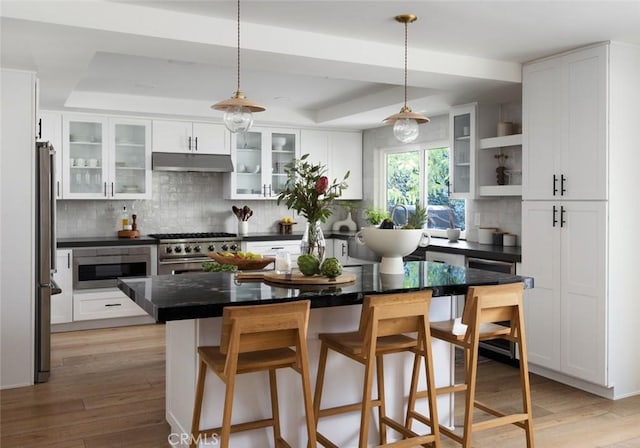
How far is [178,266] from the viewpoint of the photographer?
254 inches

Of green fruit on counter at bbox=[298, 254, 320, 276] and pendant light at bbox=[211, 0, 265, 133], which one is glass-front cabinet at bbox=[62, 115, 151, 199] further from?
green fruit on counter at bbox=[298, 254, 320, 276]

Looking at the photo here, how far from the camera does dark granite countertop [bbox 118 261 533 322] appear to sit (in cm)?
243

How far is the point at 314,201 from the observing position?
10.2ft

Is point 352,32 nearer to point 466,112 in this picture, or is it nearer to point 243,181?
point 466,112

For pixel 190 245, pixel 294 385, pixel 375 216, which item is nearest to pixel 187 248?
pixel 190 245

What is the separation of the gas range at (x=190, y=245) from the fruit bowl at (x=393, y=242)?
11.6 ft

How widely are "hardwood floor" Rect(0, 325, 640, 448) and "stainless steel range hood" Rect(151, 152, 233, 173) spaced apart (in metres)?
2.31

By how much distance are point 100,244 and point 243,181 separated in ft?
6.16

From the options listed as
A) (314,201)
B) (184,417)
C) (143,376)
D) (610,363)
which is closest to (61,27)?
(314,201)

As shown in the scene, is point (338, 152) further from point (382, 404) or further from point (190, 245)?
point (382, 404)

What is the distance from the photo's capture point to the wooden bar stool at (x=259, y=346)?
233 centimetres

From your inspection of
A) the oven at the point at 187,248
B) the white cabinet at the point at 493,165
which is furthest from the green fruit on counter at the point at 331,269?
the oven at the point at 187,248

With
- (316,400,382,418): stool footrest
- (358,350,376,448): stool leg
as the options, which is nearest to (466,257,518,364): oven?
(316,400,382,418): stool footrest

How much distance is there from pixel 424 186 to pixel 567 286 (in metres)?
2.81
